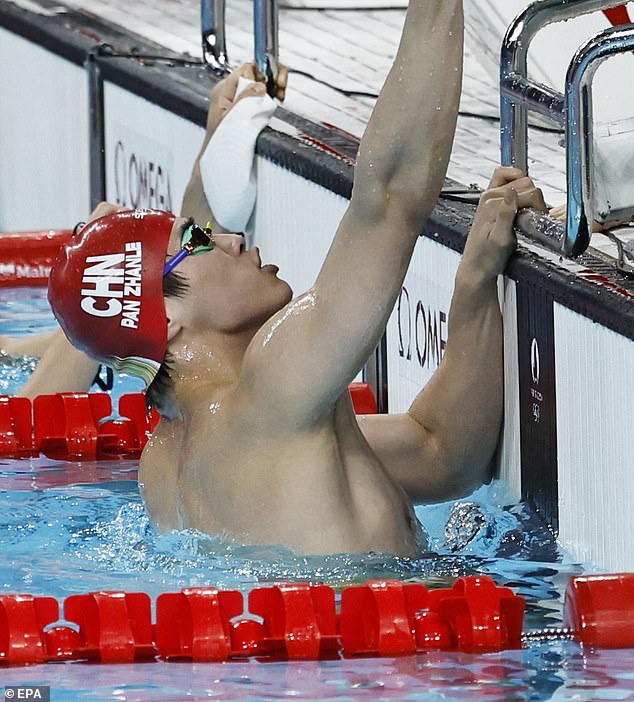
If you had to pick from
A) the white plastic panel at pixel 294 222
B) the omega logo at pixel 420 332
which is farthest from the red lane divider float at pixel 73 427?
the omega logo at pixel 420 332

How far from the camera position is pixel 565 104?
103 inches

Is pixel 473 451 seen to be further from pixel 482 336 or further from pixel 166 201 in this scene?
pixel 166 201

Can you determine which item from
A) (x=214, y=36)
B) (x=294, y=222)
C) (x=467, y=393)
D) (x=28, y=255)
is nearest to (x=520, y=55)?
(x=467, y=393)

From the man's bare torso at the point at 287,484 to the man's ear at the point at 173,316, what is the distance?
0.12 meters

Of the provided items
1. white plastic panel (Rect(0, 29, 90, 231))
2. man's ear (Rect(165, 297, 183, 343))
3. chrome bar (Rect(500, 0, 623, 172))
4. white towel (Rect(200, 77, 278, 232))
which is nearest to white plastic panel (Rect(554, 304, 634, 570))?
chrome bar (Rect(500, 0, 623, 172))

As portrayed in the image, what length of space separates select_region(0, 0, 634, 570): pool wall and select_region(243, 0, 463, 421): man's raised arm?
0.33m

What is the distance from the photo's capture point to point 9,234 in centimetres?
524

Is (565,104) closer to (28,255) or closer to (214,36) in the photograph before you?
(214,36)

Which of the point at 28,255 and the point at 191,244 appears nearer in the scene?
the point at 191,244

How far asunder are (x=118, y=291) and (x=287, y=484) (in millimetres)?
421

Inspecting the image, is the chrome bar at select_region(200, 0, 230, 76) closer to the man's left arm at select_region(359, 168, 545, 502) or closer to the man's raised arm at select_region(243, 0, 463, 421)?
the man's left arm at select_region(359, 168, 545, 502)

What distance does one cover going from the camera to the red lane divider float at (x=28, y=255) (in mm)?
5180

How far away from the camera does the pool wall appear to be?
2.60 meters

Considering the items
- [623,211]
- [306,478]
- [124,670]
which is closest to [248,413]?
[306,478]
